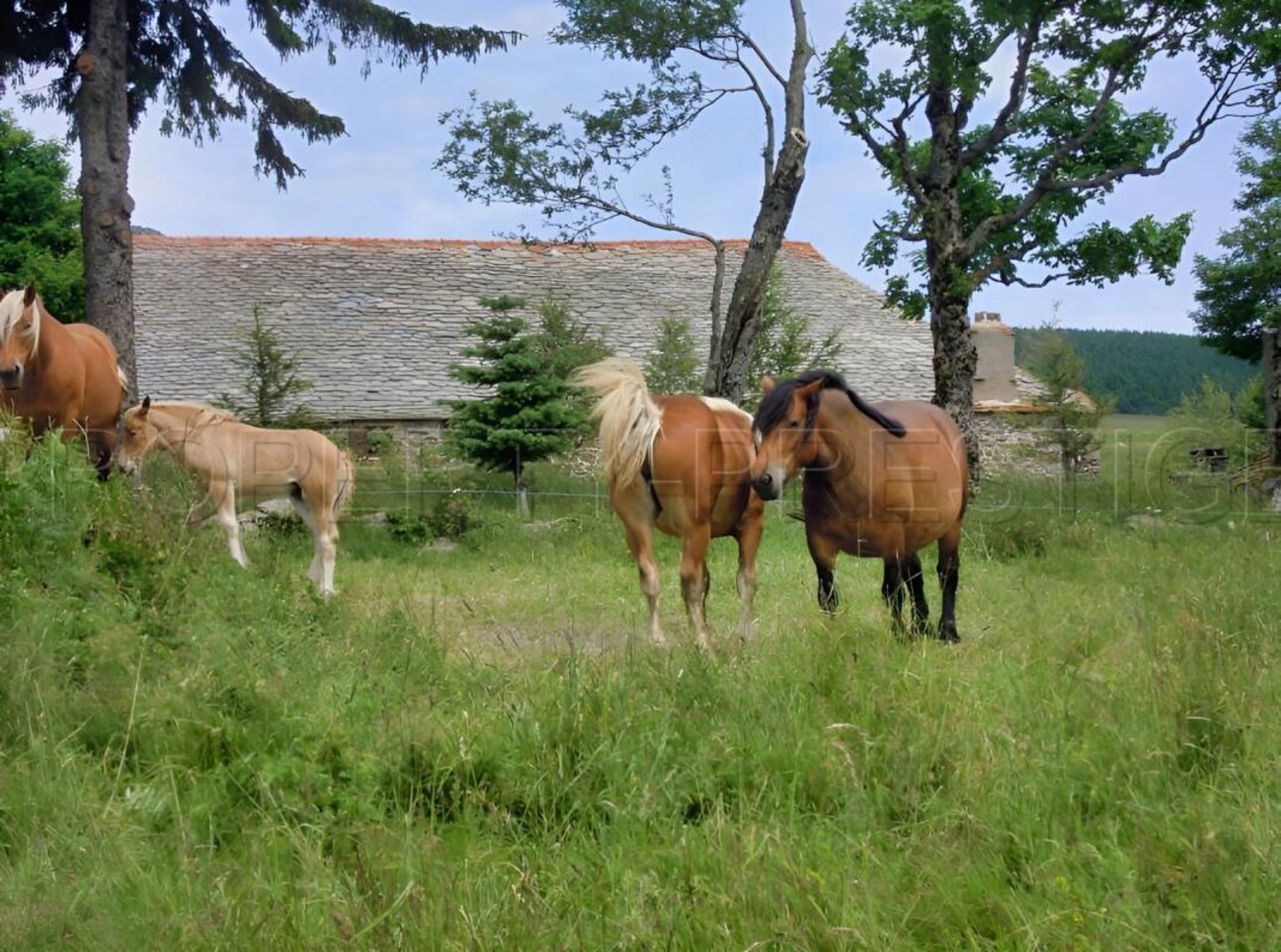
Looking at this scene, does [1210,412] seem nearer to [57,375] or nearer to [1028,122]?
[1028,122]

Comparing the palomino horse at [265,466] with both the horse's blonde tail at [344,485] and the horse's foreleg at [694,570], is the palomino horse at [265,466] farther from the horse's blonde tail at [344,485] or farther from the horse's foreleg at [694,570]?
the horse's foreleg at [694,570]

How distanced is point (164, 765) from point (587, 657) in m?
1.82

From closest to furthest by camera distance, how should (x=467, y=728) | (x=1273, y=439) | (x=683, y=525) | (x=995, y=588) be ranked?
(x=467, y=728), (x=683, y=525), (x=995, y=588), (x=1273, y=439)

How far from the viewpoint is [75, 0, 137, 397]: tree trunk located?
13.6 meters

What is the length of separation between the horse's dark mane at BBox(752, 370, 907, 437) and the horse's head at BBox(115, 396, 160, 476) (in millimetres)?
6227

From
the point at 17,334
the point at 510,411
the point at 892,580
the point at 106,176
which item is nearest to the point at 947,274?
the point at 510,411

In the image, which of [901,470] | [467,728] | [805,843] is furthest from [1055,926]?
[901,470]

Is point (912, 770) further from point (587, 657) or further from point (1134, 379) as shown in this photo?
point (1134, 379)

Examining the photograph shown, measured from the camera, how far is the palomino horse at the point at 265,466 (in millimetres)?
10797

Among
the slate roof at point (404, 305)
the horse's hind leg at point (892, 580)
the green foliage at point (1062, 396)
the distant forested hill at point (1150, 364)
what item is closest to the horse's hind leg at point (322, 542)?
the horse's hind leg at point (892, 580)

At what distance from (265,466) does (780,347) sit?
1796 centimetres

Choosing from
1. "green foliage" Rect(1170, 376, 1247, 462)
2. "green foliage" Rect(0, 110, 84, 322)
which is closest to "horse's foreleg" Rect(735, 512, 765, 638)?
"green foliage" Rect(1170, 376, 1247, 462)

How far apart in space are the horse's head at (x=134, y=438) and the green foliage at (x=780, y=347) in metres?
16.6

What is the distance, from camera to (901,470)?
22.5 feet
